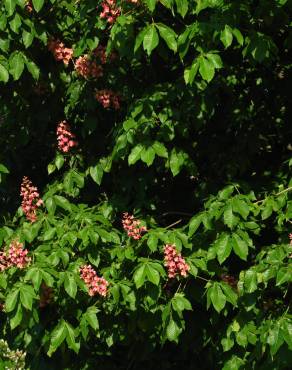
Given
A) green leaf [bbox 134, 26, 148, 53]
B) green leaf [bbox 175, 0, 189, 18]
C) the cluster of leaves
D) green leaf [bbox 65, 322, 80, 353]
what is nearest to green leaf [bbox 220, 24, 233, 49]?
the cluster of leaves

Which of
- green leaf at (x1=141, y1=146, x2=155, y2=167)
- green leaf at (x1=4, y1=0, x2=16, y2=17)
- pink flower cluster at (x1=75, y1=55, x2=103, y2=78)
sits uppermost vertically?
green leaf at (x1=4, y1=0, x2=16, y2=17)

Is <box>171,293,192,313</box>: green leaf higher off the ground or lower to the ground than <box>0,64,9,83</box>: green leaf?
lower

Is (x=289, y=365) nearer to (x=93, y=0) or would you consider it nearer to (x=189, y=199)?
(x=189, y=199)

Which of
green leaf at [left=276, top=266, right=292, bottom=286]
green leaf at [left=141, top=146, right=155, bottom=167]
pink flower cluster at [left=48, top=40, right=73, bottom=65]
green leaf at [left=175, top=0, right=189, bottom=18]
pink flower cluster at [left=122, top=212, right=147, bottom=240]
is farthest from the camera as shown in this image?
pink flower cluster at [left=48, top=40, right=73, bottom=65]

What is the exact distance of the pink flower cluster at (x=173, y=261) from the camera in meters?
3.59

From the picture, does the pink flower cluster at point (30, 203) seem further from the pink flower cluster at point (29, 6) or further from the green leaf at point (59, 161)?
the pink flower cluster at point (29, 6)

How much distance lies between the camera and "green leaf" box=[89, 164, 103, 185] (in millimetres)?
4078

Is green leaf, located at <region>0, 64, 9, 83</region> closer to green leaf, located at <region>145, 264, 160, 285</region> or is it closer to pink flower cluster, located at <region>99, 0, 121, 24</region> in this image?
pink flower cluster, located at <region>99, 0, 121, 24</region>

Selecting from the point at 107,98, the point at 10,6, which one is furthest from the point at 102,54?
the point at 10,6

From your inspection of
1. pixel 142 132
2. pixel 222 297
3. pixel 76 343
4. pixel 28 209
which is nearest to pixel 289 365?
pixel 222 297

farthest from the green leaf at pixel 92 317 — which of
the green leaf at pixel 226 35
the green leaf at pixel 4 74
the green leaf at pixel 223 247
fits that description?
the green leaf at pixel 226 35

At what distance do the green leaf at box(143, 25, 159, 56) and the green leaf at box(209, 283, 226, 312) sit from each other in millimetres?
1210

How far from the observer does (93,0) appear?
152 inches

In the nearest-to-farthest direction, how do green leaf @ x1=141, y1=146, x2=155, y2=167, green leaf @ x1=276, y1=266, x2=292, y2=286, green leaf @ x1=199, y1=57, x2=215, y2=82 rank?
green leaf @ x1=276, y1=266, x2=292, y2=286 < green leaf @ x1=199, y1=57, x2=215, y2=82 < green leaf @ x1=141, y1=146, x2=155, y2=167
